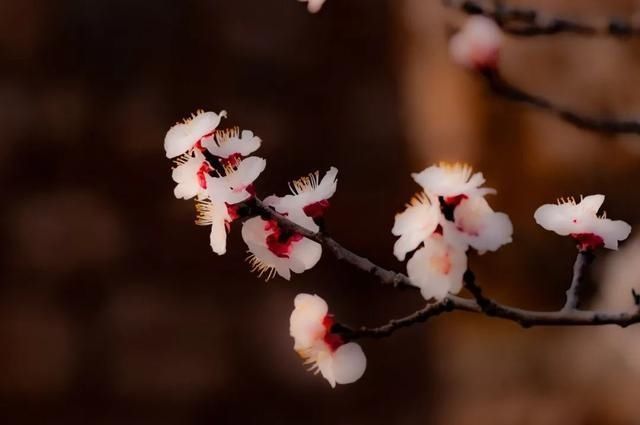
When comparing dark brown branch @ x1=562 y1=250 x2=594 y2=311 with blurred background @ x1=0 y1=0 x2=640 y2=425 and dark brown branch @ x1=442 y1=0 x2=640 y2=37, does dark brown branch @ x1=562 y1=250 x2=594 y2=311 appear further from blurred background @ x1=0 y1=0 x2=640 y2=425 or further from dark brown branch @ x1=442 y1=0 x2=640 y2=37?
blurred background @ x1=0 y1=0 x2=640 y2=425

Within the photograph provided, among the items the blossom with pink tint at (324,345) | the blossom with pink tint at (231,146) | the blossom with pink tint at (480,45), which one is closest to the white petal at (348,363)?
the blossom with pink tint at (324,345)

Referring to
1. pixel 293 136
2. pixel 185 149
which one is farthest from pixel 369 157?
pixel 185 149

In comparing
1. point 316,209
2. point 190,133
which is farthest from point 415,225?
point 190,133

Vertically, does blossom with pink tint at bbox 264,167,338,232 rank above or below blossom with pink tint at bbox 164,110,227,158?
below

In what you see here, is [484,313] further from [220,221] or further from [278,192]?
[278,192]

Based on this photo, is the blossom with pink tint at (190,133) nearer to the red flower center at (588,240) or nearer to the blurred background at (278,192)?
the red flower center at (588,240)

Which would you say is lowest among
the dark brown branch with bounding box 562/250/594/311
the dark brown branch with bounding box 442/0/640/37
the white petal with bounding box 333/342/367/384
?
the white petal with bounding box 333/342/367/384

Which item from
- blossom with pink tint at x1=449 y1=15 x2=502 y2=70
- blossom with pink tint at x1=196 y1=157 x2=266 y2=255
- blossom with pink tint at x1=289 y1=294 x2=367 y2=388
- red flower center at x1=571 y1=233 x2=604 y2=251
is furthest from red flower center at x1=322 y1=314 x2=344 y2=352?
blossom with pink tint at x1=449 y1=15 x2=502 y2=70
